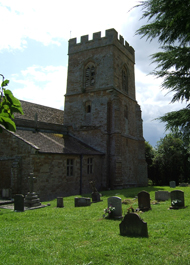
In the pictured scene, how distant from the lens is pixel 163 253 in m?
5.87

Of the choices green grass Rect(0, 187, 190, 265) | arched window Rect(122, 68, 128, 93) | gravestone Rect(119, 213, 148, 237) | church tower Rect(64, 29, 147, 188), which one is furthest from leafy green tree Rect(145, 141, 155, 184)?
gravestone Rect(119, 213, 148, 237)

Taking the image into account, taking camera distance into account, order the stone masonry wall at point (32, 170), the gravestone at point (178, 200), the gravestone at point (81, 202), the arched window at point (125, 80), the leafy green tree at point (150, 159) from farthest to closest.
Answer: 1. the leafy green tree at point (150, 159)
2. the arched window at point (125, 80)
3. the stone masonry wall at point (32, 170)
4. the gravestone at point (81, 202)
5. the gravestone at point (178, 200)

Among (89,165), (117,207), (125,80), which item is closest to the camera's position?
(117,207)

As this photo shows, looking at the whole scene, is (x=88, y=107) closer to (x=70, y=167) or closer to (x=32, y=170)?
(x=70, y=167)

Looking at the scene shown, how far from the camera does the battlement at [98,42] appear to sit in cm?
2714

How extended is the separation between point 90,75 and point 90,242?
2339 cm

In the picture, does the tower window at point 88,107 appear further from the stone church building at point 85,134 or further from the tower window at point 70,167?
the tower window at point 70,167

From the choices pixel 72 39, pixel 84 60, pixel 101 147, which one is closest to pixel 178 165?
pixel 101 147

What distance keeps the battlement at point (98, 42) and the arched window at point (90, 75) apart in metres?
2.38

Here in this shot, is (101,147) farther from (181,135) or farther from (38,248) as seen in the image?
(38,248)

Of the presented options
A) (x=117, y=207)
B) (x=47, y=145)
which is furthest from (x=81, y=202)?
(x=47, y=145)

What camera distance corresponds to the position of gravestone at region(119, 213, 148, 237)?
24.1 ft

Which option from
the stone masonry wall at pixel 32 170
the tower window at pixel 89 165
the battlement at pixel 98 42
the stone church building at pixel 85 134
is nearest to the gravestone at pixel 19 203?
the stone masonry wall at pixel 32 170

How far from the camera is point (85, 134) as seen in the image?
26031 mm
